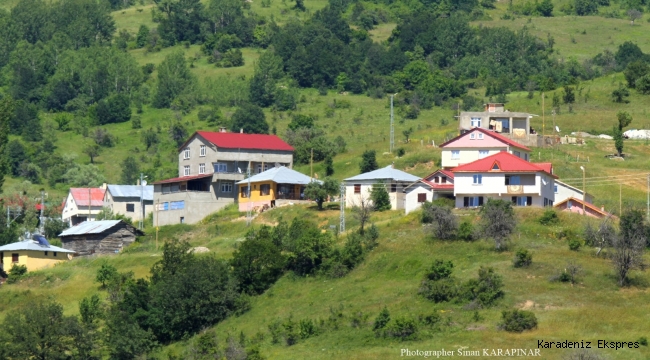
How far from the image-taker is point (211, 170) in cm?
12938

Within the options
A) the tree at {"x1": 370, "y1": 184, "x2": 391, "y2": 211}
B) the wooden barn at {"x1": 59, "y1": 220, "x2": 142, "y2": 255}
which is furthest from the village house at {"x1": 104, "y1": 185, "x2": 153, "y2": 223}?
the tree at {"x1": 370, "y1": 184, "x2": 391, "y2": 211}

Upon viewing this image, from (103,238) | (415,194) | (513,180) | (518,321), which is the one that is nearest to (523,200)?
(513,180)

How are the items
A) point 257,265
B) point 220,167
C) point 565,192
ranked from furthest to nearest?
1. point 220,167
2. point 565,192
3. point 257,265

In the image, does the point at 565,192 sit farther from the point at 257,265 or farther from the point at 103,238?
the point at 103,238

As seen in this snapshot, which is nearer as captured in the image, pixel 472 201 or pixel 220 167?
pixel 472 201

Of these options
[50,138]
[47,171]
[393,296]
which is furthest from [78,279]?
[50,138]

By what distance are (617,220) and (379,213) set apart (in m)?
17.8

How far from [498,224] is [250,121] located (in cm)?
7848

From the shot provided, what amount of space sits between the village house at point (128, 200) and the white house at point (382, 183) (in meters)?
24.9

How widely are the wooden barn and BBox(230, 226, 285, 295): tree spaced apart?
2104 centimetres

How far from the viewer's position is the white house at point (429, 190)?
109188 mm

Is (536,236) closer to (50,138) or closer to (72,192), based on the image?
(72,192)

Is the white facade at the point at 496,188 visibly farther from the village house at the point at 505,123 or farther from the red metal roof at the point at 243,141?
the red metal roof at the point at 243,141

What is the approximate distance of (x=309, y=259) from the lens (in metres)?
98.5
